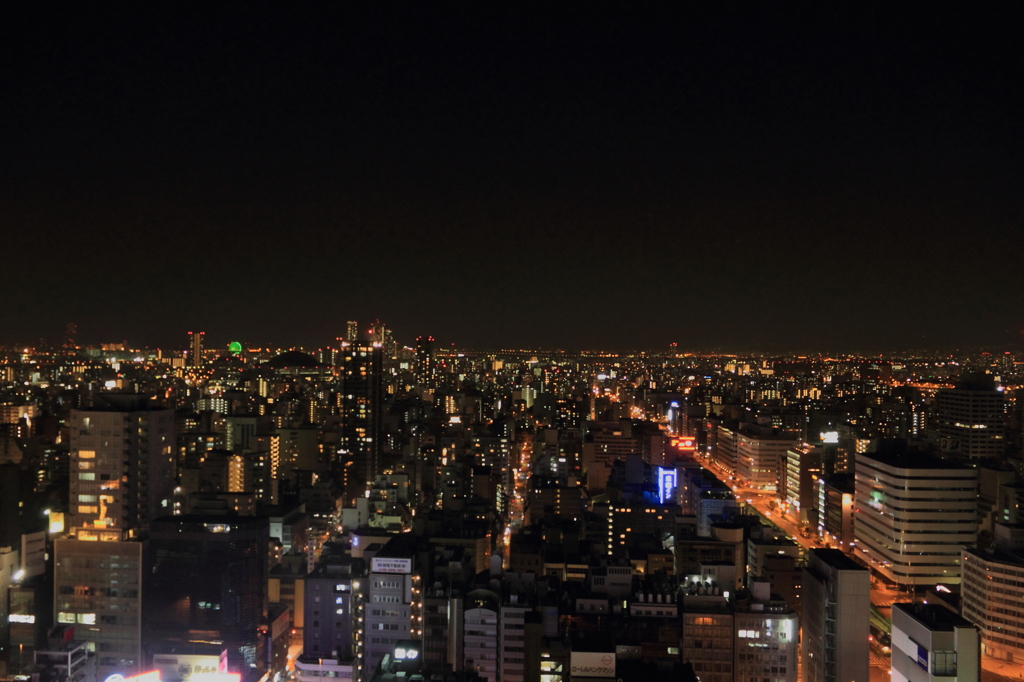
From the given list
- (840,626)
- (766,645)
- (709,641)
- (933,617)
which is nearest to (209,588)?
(709,641)

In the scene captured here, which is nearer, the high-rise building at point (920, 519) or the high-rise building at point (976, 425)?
the high-rise building at point (920, 519)

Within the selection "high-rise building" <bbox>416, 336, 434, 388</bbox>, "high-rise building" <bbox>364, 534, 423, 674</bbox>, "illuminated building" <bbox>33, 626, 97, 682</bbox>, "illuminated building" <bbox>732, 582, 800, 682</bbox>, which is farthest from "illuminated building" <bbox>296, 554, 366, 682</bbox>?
"high-rise building" <bbox>416, 336, 434, 388</bbox>

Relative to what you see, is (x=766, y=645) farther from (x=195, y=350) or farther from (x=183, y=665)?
(x=195, y=350)

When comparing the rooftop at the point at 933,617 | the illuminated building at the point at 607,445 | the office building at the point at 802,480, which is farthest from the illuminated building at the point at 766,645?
the illuminated building at the point at 607,445

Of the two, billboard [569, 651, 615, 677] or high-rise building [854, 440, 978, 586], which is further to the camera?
high-rise building [854, 440, 978, 586]

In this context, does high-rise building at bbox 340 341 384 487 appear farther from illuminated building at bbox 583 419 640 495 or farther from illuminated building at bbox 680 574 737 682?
illuminated building at bbox 680 574 737 682

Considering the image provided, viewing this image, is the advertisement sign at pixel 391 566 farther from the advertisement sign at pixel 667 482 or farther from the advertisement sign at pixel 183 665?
the advertisement sign at pixel 667 482
